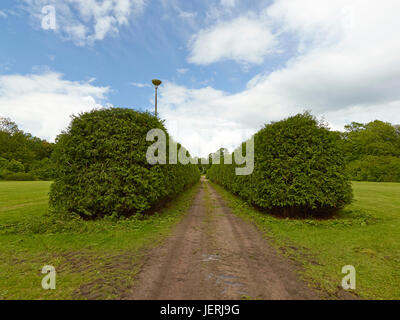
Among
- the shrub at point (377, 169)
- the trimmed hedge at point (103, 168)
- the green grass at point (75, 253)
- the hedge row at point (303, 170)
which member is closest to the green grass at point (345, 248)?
the hedge row at point (303, 170)

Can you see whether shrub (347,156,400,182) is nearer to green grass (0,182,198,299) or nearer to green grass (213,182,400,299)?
green grass (213,182,400,299)

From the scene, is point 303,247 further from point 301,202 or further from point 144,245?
point 144,245

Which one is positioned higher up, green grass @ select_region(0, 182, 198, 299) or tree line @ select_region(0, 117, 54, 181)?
tree line @ select_region(0, 117, 54, 181)

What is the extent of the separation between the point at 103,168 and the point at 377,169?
50148 millimetres

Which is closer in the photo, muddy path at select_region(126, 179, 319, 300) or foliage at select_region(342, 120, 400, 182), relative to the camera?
muddy path at select_region(126, 179, 319, 300)

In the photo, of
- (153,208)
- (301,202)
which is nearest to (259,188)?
(301,202)

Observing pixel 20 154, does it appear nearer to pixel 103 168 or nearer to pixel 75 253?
pixel 103 168

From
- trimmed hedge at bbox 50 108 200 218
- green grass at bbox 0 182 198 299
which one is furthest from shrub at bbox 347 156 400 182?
green grass at bbox 0 182 198 299

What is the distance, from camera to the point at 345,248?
15.8 feet

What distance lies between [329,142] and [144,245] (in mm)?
8039

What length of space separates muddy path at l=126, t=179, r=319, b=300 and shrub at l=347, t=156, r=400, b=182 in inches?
1749

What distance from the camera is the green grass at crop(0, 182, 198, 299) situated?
2.97m

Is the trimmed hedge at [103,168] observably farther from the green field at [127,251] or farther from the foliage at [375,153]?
the foliage at [375,153]

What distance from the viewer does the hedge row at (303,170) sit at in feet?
24.7
